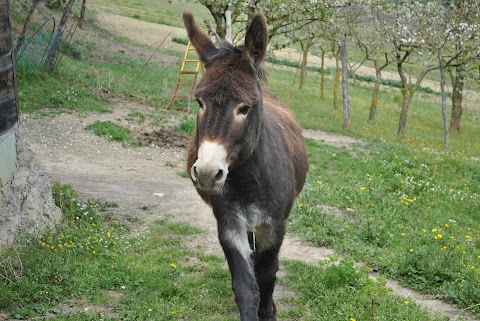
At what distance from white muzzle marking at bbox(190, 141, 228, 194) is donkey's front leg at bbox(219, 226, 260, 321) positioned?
95 centimetres

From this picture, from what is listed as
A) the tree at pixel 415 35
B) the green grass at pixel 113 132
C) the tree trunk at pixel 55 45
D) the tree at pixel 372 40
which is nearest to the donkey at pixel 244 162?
the green grass at pixel 113 132

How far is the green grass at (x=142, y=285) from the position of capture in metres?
5.23

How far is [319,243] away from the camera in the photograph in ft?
24.8

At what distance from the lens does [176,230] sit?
7660mm

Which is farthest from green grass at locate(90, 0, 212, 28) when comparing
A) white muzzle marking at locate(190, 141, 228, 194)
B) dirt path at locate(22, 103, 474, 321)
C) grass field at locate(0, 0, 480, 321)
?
white muzzle marking at locate(190, 141, 228, 194)

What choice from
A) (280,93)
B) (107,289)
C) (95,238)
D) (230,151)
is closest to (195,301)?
(107,289)

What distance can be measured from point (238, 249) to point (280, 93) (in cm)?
1964

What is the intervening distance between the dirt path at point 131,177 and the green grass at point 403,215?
0.91ft

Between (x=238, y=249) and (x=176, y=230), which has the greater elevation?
(x=238, y=249)

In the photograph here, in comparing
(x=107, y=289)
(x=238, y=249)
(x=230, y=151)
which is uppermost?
(x=230, y=151)

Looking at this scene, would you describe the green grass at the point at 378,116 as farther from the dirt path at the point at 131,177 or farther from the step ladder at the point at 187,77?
the dirt path at the point at 131,177

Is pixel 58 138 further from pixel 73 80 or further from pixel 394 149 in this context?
pixel 394 149

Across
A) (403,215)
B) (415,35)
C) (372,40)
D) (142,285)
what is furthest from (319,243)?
(372,40)

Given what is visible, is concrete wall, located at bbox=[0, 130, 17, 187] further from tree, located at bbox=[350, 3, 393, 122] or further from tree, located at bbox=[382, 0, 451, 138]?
tree, located at bbox=[350, 3, 393, 122]
